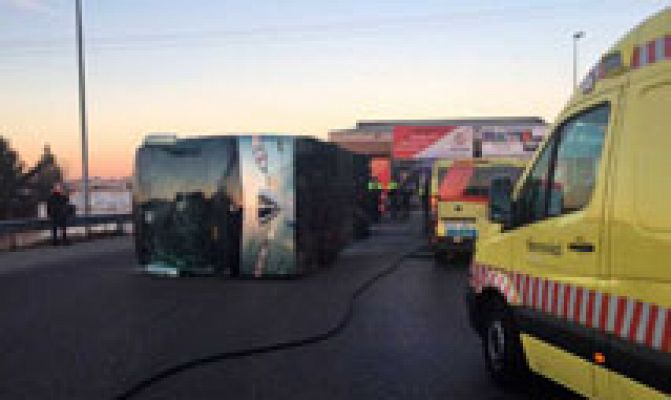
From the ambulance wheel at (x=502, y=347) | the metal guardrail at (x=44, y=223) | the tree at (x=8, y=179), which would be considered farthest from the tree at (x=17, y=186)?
the ambulance wheel at (x=502, y=347)

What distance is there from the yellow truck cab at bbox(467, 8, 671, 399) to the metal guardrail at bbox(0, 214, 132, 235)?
17.2 metres

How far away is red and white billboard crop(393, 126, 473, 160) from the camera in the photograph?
47719mm

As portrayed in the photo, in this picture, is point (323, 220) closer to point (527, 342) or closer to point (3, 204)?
point (527, 342)

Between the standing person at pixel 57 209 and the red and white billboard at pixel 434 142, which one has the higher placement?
the red and white billboard at pixel 434 142

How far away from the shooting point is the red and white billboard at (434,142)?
47.7 metres

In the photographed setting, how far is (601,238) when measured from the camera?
4680mm

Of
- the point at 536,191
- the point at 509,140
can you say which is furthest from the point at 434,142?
the point at 536,191

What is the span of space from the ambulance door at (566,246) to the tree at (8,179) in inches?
3117

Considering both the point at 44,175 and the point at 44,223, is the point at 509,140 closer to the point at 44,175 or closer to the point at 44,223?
the point at 44,223

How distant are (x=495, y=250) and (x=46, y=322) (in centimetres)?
554

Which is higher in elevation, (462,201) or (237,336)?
(462,201)

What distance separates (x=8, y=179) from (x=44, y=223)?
217 ft

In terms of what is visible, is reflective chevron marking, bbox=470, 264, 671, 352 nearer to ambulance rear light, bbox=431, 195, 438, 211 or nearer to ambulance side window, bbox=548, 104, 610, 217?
ambulance side window, bbox=548, 104, 610, 217

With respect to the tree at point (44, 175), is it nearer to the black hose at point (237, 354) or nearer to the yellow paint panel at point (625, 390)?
the black hose at point (237, 354)
